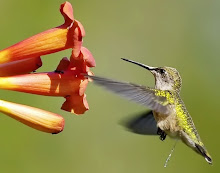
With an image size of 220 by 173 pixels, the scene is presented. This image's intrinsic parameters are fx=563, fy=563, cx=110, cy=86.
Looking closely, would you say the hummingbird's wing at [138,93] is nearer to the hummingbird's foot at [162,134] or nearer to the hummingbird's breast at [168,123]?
the hummingbird's breast at [168,123]

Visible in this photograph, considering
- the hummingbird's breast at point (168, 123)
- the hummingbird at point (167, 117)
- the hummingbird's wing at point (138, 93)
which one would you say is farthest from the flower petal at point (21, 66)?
the hummingbird's breast at point (168, 123)

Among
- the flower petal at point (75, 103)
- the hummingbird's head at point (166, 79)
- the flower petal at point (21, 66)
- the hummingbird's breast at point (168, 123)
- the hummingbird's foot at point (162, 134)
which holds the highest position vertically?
the flower petal at point (21, 66)

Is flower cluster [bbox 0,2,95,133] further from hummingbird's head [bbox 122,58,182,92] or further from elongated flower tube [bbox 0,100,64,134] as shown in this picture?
hummingbird's head [bbox 122,58,182,92]

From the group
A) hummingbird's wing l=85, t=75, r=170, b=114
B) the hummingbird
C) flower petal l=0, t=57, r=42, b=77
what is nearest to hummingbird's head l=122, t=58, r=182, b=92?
the hummingbird

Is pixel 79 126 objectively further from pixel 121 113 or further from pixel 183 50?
pixel 183 50

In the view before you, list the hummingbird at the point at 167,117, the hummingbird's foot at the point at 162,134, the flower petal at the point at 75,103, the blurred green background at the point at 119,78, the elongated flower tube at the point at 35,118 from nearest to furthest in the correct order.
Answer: the elongated flower tube at the point at 35,118, the flower petal at the point at 75,103, the hummingbird at the point at 167,117, the hummingbird's foot at the point at 162,134, the blurred green background at the point at 119,78

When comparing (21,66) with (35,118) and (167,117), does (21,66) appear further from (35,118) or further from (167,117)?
(167,117)

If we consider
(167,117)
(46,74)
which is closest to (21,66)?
(46,74)
